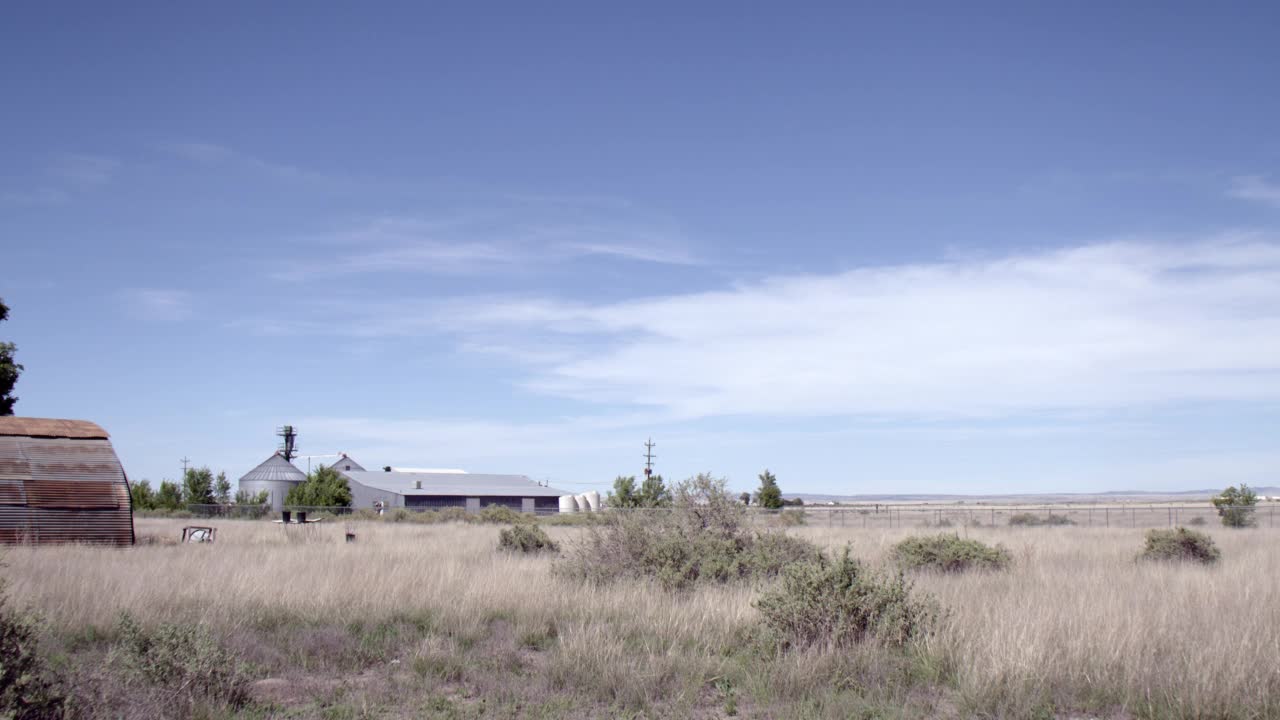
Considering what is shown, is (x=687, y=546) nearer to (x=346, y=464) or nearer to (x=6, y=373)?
(x=6, y=373)

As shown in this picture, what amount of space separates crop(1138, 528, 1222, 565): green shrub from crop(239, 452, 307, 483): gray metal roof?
78.5 m

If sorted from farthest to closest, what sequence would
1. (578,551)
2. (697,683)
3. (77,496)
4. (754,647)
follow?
(77,496) < (578,551) < (754,647) < (697,683)

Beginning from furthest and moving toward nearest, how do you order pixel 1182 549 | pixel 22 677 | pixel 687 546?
pixel 1182 549
pixel 687 546
pixel 22 677

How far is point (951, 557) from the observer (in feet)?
64.4

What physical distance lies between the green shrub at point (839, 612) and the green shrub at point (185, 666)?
17.5ft

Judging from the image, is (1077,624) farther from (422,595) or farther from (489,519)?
(489,519)

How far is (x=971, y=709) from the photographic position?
7.91 m

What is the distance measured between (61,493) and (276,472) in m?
66.1

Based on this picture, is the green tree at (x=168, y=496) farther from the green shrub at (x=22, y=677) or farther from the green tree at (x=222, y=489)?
the green shrub at (x=22, y=677)

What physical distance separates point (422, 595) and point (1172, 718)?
9.65 meters

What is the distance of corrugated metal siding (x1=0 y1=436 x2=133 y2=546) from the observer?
23.3 metres

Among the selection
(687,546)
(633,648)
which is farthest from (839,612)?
(687,546)

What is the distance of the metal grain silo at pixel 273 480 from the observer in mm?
84625

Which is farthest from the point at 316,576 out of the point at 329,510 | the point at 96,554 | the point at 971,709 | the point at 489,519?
the point at 329,510
